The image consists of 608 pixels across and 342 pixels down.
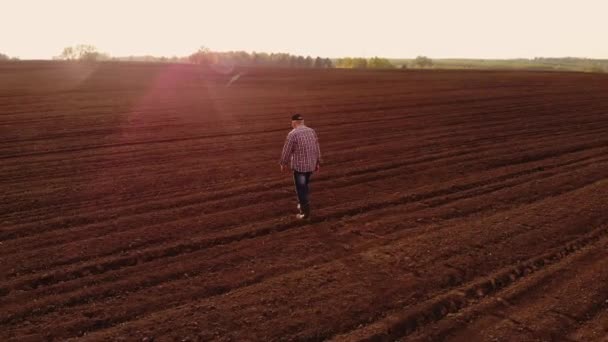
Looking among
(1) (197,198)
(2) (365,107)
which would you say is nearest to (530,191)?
(1) (197,198)

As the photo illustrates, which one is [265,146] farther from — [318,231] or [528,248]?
[528,248]

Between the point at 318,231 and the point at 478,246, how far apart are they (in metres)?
2.33

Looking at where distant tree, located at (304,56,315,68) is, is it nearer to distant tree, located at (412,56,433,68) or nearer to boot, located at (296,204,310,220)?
distant tree, located at (412,56,433,68)

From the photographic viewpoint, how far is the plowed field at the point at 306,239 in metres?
5.10

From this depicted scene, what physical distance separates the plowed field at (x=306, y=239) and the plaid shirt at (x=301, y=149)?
0.94m

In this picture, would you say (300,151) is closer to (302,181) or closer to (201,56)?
(302,181)

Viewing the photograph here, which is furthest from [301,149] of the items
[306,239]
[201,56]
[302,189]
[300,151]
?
[201,56]

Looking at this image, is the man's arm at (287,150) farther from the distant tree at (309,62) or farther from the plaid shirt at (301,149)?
the distant tree at (309,62)

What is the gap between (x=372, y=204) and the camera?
8.81m

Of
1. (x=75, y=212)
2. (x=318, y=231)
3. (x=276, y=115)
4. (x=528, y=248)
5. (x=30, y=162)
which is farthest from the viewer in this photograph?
(x=276, y=115)

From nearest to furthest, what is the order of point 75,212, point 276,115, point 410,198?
point 75,212 → point 410,198 → point 276,115

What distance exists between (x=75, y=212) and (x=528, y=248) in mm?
7166

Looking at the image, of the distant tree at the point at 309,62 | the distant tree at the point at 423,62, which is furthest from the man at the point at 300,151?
the distant tree at the point at 423,62

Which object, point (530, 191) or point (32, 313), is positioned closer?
point (32, 313)
